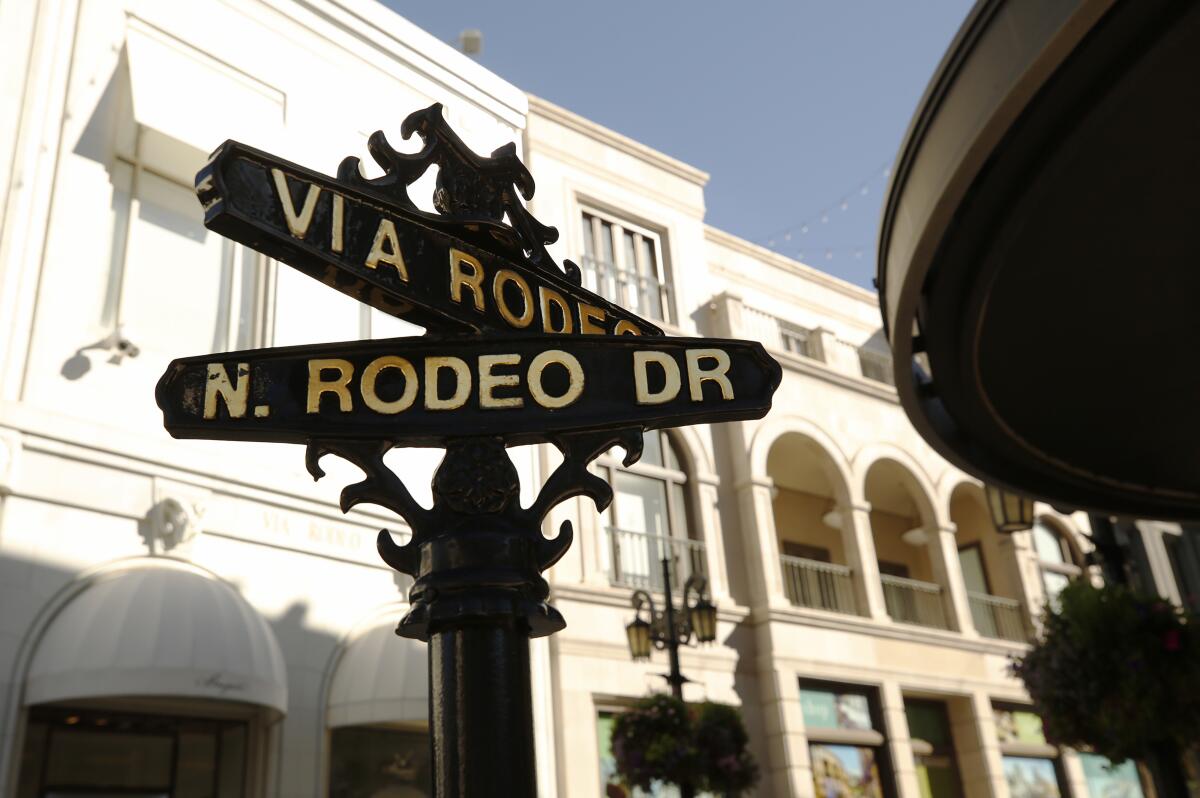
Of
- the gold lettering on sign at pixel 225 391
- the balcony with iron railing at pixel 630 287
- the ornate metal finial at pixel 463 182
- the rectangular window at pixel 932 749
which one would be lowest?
the gold lettering on sign at pixel 225 391

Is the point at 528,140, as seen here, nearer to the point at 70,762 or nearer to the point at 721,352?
the point at 70,762

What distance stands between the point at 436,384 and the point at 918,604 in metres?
21.0

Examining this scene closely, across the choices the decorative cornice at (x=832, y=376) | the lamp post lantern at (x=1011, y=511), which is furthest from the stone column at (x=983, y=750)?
the lamp post lantern at (x=1011, y=511)

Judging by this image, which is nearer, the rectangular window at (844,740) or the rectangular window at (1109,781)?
the rectangular window at (844,740)

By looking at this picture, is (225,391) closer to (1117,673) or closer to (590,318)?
(590,318)

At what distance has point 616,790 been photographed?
15289 millimetres

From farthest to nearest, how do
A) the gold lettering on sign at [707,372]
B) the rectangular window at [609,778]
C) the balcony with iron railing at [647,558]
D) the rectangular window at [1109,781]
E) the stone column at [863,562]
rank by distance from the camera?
the rectangular window at [1109,781] → the stone column at [863,562] → the balcony with iron railing at [647,558] → the rectangular window at [609,778] → the gold lettering on sign at [707,372]

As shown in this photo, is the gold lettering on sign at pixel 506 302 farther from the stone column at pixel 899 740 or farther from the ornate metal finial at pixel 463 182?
the stone column at pixel 899 740

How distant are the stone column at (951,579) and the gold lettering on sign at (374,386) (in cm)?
2051

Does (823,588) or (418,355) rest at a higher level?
(823,588)

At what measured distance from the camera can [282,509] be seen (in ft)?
40.6

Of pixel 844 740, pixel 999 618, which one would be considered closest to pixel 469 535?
pixel 844 740

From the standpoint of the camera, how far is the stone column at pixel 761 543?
59.6 ft

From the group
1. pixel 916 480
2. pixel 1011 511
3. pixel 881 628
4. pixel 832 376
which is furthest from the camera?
pixel 916 480
